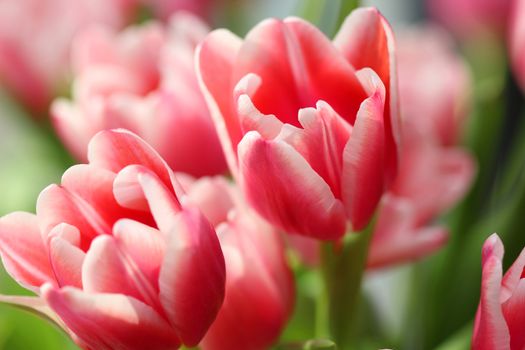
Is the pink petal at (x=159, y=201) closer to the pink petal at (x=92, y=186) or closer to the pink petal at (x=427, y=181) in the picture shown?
the pink petal at (x=92, y=186)

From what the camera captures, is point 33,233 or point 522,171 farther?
point 522,171

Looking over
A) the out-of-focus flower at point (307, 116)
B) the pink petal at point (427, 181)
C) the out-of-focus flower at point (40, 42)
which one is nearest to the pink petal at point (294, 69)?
the out-of-focus flower at point (307, 116)

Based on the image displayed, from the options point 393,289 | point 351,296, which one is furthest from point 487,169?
point 351,296

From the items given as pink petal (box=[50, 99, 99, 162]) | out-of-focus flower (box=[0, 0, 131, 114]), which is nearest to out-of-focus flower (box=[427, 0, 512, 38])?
out-of-focus flower (box=[0, 0, 131, 114])

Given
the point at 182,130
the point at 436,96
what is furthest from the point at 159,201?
the point at 436,96

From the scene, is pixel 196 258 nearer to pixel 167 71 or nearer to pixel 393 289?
pixel 167 71

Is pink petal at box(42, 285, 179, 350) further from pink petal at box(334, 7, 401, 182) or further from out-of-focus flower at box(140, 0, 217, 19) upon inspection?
out-of-focus flower at box(140, 0, 217, 19)
